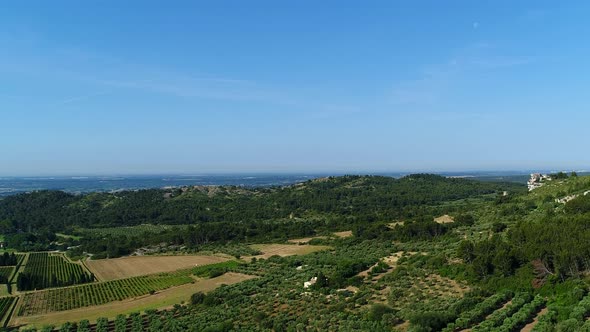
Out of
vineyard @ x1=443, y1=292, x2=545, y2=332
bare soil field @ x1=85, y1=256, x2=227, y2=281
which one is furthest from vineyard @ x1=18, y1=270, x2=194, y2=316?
vineyard @ x1=443, y1=292, x2=545, y2=332

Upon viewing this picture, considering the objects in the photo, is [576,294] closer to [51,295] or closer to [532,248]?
[532,248]

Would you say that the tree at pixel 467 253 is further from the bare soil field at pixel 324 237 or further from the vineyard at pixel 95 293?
the bare soil field at pixel 324 237

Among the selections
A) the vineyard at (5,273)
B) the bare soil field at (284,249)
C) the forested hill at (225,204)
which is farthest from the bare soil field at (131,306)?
the forested hill at (225,204)

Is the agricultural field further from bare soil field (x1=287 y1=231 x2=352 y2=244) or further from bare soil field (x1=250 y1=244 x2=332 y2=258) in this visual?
bare soil field (x1=250 y1=244 x2=332 y2=258)

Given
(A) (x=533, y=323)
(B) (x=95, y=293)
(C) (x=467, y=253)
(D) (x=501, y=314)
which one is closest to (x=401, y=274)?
(C) (x=467, y=253)

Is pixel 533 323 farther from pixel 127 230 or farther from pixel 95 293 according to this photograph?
pixel 127 230
